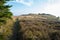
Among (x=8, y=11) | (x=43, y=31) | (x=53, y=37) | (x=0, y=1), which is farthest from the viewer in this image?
(x=8, y=11)

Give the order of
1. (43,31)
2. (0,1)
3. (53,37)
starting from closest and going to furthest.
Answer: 1. (53,37)
2. (43,31)
3. (0,1)

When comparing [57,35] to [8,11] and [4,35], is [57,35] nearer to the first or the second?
[4,35]

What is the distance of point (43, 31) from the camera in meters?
20.7

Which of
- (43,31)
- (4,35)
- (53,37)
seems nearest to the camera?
(53,37)

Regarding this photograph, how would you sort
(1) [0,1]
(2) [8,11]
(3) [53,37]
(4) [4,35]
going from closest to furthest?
(3) [53,37], (4) [4,35], (1) [0,1], (2) [8,11]

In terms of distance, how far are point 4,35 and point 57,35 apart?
21.6 feet

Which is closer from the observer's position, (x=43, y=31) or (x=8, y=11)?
(x=43, y=31)

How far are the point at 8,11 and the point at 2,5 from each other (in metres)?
5.52

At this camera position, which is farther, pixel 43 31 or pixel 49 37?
pixel 43 31

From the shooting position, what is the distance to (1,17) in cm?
3006

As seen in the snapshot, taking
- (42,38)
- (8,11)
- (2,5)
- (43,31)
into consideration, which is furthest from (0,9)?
(42,38)

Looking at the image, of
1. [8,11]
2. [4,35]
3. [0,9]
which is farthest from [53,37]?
[8,11]

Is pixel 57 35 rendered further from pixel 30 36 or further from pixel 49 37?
pixel 30 36

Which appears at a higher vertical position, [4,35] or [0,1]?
[0,1]
